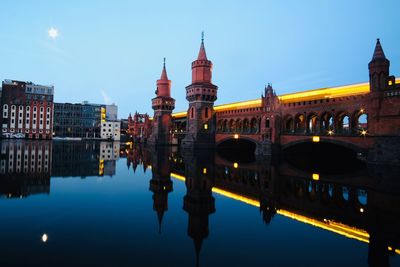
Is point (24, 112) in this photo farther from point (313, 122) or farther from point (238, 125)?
point (313, 122)

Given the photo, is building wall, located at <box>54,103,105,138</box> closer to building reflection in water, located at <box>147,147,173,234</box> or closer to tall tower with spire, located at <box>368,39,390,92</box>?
building reflection in water, located at <box>147,147,173,234</box>

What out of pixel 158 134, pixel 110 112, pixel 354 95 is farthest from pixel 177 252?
pixel 110 112

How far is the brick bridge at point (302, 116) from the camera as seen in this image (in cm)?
3061

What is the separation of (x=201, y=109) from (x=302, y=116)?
2058 centimetres

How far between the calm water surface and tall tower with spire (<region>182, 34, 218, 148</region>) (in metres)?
38.6

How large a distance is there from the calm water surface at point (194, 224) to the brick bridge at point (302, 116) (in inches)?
591

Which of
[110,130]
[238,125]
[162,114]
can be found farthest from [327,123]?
[110,130]

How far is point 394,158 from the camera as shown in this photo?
2869 cm

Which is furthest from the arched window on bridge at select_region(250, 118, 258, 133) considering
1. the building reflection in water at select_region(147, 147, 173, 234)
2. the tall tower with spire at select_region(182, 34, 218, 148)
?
the building reflection in water at select_region(147, 147, 173, 234)

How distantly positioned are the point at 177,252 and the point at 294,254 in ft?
11.0

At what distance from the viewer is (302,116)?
153ft

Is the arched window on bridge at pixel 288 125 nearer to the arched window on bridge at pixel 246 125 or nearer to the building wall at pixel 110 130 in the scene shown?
the arched window on bridge at pixel 246 125

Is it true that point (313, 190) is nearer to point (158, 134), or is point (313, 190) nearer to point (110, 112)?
point (158, 134)

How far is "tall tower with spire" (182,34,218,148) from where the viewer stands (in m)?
57.0
